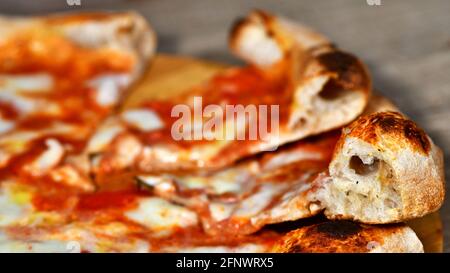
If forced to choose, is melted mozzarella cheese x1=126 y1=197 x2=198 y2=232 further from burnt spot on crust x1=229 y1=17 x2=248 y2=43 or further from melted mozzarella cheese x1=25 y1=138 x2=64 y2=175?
burnt spot on crust x1=229 y1=17 x2=248 y2=43

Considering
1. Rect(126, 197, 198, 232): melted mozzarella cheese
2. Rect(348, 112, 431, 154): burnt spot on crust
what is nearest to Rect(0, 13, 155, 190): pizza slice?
Rect(126, 197, 198, 232): melted mozzarella cheese

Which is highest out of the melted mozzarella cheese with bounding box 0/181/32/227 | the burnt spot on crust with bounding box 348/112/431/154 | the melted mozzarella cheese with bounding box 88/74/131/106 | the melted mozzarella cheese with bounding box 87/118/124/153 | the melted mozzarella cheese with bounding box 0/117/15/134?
the melted mozzarella cheese with bounding box 88/74/131/106

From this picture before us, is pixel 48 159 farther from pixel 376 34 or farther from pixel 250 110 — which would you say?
pixel 376 34

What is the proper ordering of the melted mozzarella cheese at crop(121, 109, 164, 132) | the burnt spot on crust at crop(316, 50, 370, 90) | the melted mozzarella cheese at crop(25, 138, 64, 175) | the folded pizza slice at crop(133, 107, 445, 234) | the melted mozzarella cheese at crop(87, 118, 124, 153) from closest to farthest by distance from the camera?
the folded pizza slice at crop(133, 107, 445, 234) < the burnt spot on crust at crop(316, 50, 370, 90) < the melted mozzarella cheese at crop(25, 138, 64, 175) < the melted mozzarella cheese at crop(87, 118, 124, 153) < the melted mozzarella cheese at crop(121, 109, 164, 132)

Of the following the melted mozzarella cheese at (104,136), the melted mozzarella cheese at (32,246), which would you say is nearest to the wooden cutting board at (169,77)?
the melted mozzarella cheese at (104,136)

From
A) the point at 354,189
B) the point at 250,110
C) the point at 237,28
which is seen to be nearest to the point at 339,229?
the point at 354,189
